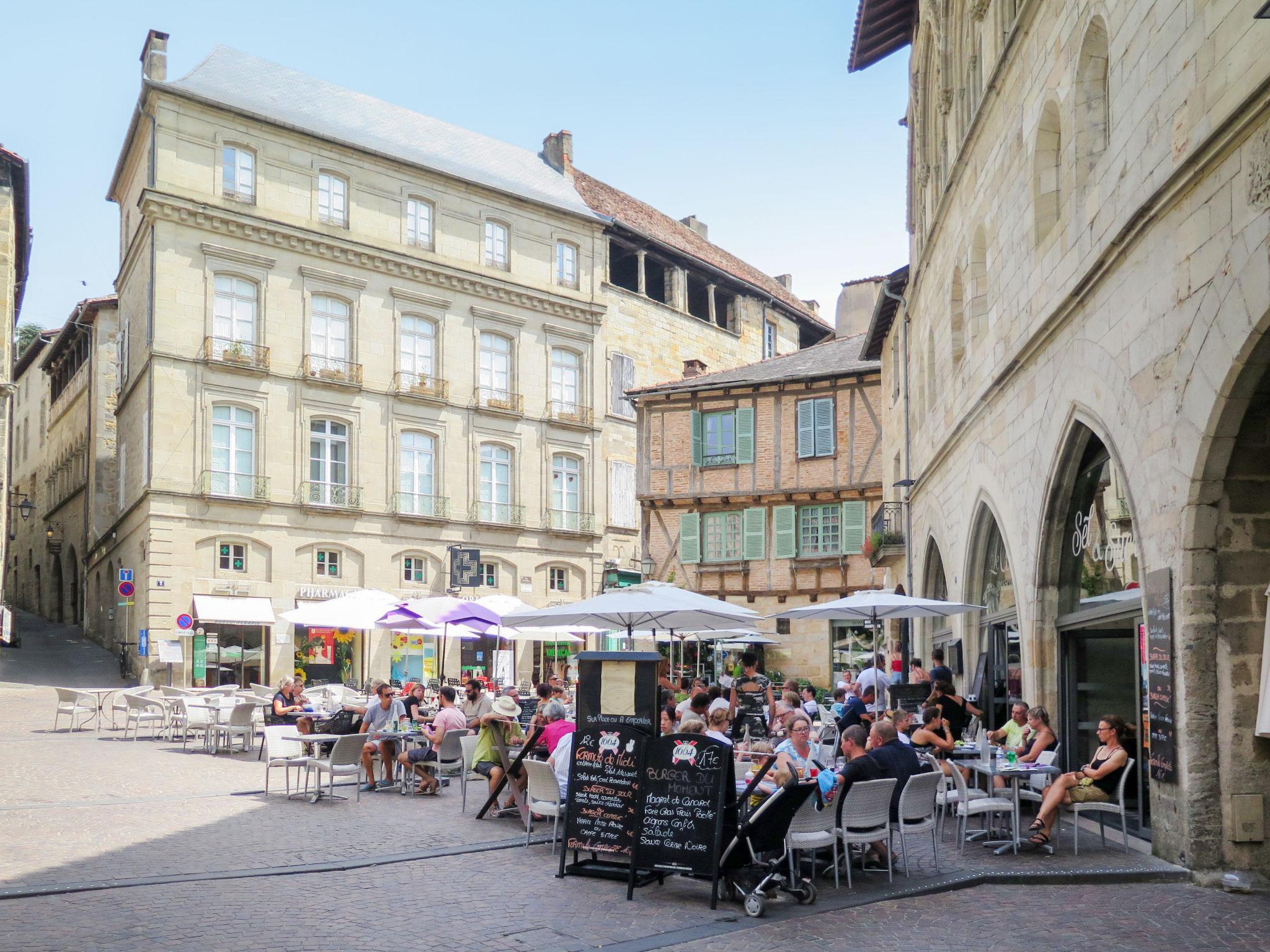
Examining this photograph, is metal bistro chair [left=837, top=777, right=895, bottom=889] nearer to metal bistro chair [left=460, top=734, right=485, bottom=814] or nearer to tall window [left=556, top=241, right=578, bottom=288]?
metal bistro chair [left=460, top=734, right=485, bottom=814]

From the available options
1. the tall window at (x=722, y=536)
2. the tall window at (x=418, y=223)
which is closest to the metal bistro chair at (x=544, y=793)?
the tall window at (x=722, y=536)

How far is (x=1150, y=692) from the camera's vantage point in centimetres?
910

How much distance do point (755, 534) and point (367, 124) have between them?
1791 cm

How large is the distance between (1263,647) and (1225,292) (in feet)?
7.68

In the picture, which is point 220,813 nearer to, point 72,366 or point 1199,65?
point 1199,65

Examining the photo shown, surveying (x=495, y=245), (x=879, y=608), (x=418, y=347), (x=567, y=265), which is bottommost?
(x=879, y=608)

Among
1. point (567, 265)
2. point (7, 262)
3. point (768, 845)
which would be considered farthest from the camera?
point (567, 265)

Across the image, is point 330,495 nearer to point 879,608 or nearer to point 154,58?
point 154,58

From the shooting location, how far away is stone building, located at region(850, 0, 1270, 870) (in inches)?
318

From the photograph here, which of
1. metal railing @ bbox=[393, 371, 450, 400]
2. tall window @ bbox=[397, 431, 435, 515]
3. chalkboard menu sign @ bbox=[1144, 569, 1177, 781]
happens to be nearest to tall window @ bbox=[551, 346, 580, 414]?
metal railing @ bbox=[393, 371, 450, 400]

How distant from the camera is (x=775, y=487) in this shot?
115 feet

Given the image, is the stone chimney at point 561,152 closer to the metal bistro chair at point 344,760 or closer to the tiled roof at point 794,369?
the tiled roof at point 794,369

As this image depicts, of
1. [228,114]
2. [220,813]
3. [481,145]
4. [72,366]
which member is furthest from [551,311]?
[220,813]

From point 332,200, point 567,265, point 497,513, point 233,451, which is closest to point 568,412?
point 497,513
